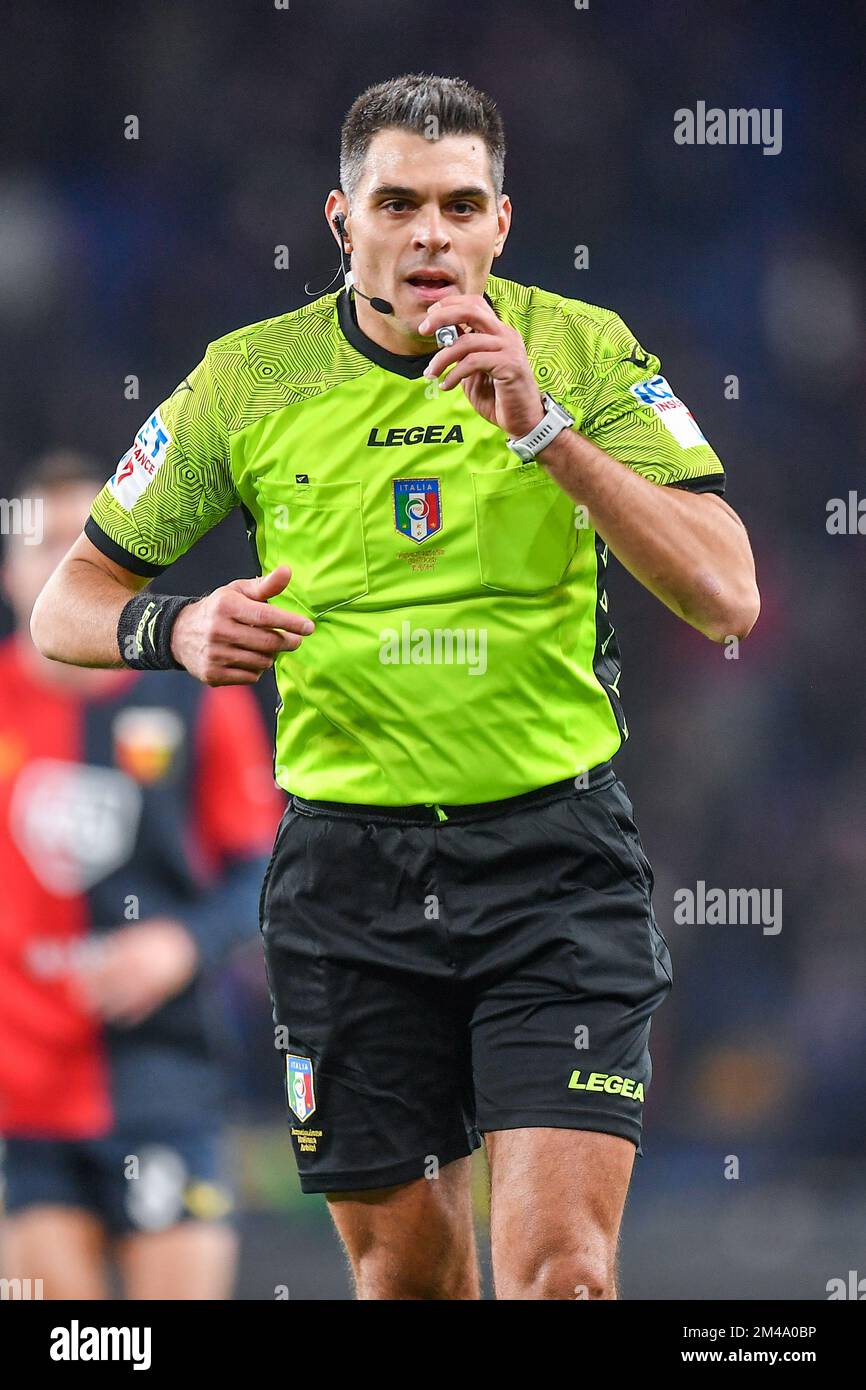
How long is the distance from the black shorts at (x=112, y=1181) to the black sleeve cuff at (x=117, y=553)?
1.30 metres

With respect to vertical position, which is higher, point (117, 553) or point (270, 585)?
point (117, 553)

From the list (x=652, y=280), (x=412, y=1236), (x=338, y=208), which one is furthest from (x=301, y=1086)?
(x=652, y=280)

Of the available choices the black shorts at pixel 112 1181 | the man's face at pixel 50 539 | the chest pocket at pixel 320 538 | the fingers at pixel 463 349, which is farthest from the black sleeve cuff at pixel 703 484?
the black shorts at pixel 112 1181

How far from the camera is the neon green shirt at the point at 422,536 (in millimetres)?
2961

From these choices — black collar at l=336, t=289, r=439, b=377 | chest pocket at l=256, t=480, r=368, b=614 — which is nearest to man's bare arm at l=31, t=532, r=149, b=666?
chest pocket at l=256, t=480, r=368, b=614

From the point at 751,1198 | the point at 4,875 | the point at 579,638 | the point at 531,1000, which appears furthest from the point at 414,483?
the point at 751,1198

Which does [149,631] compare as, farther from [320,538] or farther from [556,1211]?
[556,1211]

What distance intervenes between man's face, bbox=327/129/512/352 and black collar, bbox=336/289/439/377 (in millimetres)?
45

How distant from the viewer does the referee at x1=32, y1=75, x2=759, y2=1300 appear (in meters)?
2.84

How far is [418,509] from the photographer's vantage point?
3.01m

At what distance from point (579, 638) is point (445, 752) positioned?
31cm

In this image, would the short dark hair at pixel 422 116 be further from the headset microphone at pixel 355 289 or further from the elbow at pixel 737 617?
the elbow at pixel 737 617

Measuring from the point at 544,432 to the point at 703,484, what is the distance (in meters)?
0.34

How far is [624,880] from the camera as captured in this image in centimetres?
297
